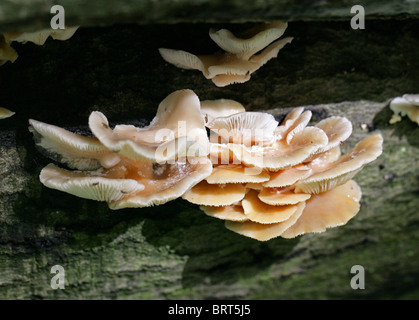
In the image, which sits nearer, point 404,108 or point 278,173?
point 278,173

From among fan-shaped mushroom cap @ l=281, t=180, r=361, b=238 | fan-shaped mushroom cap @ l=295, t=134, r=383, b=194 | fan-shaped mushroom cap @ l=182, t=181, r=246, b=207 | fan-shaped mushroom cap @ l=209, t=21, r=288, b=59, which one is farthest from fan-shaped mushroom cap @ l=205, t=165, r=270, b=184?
fan-shaped mushroom cap @ l=209, t=21, r=288, b=59

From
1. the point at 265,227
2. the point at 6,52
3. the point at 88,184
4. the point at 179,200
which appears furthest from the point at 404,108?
the point at 6,52

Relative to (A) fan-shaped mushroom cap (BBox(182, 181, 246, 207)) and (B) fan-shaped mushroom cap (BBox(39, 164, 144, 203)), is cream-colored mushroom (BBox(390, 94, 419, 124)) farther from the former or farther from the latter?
(B) fan-shaped mushroom cap (BBox(39, 164, 144, 203))

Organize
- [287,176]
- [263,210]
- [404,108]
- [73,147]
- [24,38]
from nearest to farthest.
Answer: [24,38] → [73,147] → [287,176] → [263,210] → [404,108]

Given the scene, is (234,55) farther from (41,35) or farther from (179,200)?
(179,200)

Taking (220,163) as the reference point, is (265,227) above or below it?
below

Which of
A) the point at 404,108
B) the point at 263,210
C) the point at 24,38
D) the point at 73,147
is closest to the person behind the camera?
the point at 24,38

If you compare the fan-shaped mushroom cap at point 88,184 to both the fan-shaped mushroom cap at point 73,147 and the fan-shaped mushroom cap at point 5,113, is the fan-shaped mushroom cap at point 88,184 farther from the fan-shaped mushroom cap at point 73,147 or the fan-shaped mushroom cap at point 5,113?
the fan-shaped mushroom cap at point 5,113
